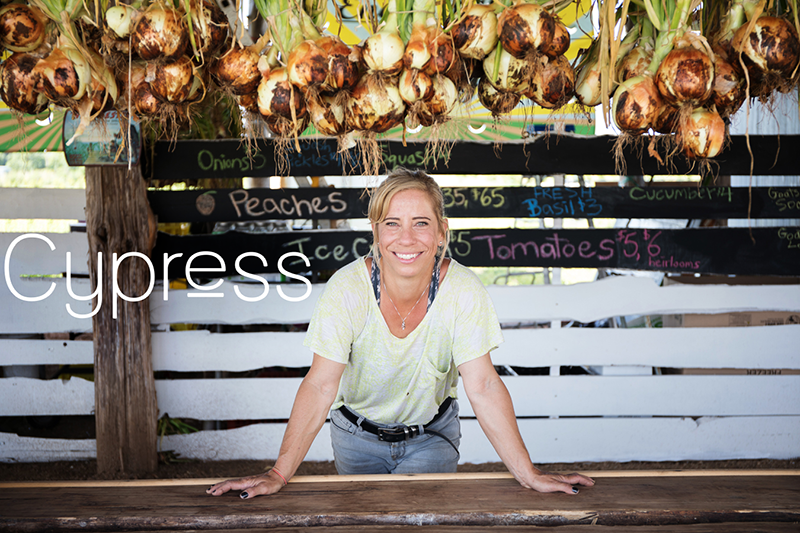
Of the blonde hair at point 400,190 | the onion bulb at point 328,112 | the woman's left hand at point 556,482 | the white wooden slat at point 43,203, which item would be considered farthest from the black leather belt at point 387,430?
the white wooden slat at point 43,203

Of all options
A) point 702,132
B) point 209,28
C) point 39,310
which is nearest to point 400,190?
point 209,28

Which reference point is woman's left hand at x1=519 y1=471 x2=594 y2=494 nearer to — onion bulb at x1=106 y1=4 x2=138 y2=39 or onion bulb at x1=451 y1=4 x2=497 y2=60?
onion bulb at x1=451 y1=4 x2=497 y2=60

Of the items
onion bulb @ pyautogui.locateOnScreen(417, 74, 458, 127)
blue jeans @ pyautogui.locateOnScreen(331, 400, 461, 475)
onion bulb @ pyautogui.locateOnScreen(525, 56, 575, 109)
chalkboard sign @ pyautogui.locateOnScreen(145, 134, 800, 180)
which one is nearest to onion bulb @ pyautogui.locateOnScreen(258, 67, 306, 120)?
onion bulb @ pyautogui.locateOnScreen(417, 74, 458, 127)

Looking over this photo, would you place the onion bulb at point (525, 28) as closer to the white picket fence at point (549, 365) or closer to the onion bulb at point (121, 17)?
the onion bulb at point (121, 17)

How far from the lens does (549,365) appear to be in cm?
320

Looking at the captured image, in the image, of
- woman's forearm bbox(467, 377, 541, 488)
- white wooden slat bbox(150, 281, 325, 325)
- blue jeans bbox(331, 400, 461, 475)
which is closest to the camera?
woman's forearm bbox(467, 377, 541, 488)

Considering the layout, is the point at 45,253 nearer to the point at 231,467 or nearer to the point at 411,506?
the point at 231,467

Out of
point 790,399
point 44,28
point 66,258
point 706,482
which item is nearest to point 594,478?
point 706,482

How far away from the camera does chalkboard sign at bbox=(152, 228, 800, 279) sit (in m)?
3.02

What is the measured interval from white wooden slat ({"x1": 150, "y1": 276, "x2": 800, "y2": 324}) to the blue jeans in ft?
5.10

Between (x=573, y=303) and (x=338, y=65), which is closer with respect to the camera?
(x=338, y=65)

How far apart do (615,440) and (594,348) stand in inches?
22.4

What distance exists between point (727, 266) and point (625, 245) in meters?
0.56

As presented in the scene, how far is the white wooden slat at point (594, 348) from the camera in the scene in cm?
314
